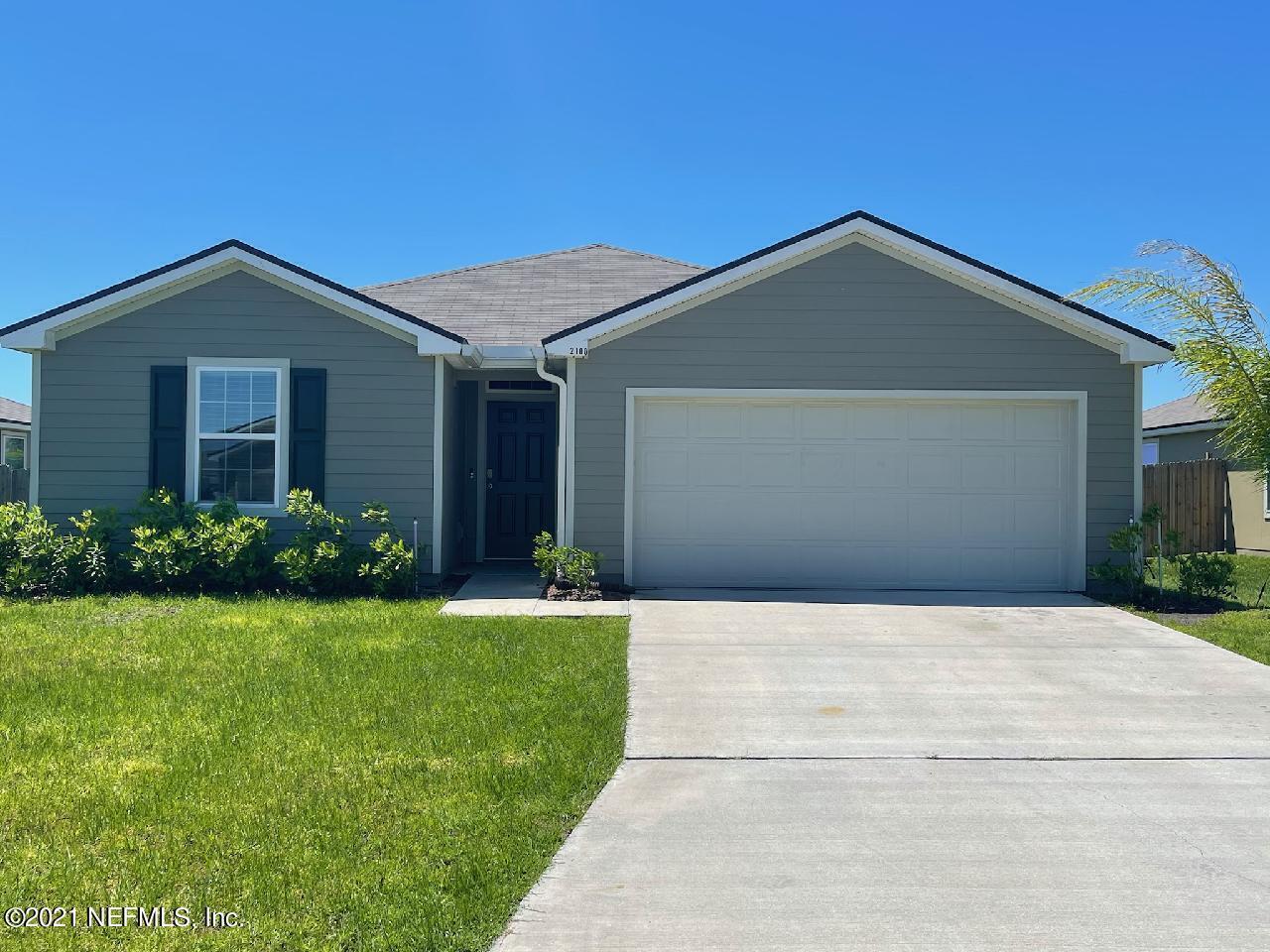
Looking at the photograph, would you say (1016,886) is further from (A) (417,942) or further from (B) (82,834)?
(B) (82,834)

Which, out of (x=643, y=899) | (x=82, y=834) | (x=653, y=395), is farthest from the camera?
(x=653, y=395)

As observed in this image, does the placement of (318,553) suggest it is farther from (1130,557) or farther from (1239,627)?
(1239,627)

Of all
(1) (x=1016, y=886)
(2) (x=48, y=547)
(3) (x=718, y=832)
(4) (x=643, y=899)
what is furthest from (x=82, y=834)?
(2) (x=48, y=547)

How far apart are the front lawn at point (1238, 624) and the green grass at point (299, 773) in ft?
16.5

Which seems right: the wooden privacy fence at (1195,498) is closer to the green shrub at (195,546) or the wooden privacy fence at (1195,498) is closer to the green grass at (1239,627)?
the green grass at (1239,627)

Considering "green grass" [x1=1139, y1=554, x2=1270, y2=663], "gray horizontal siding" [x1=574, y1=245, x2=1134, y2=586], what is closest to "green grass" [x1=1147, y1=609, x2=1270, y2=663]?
"green grass" [x1=1139, y1=554, x2=1270, y2=663]

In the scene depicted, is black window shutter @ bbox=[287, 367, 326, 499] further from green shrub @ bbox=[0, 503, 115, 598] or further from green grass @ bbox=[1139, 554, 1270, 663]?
green grass @ bbox=[1139, 554, 1270, 663]

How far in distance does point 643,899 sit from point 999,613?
22.0 ft

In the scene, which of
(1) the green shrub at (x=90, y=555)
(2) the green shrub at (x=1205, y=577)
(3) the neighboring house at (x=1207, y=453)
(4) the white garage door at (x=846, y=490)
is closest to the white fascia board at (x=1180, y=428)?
(3) the neighboring house at (x=1207, y=453)

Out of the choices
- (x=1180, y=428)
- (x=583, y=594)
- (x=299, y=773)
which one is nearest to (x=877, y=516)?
(x=583, y=594)

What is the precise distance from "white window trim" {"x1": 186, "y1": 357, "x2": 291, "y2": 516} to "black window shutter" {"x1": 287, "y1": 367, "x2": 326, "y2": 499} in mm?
64

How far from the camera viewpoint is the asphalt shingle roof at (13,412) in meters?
22.2

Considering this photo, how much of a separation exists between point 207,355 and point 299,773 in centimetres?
701

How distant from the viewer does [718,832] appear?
405 cm
